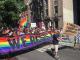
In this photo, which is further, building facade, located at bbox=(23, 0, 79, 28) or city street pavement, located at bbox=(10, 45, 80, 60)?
building facade, located at bbox=(23, 0, 79, 28)

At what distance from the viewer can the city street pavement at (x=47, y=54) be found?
2183 cm

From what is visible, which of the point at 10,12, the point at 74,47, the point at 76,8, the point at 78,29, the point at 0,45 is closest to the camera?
the point at 0,45

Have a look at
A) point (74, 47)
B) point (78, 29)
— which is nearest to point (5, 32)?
point (74, 47)

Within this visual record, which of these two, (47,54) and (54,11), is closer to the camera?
(47,54)

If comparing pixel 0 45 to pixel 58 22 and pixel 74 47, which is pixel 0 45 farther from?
pixel 58 22

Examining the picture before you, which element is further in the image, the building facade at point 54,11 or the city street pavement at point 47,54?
the building facade at point 54,11

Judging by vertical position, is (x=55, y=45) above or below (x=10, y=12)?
below

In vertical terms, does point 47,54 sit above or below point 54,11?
above

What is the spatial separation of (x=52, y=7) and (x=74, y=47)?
85.9 ft

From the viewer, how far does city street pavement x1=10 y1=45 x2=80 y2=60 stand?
2183 centimetres

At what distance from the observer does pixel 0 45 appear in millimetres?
20859

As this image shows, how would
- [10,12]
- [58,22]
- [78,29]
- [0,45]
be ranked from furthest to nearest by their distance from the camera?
1. [58,22]
2. [78,29]
3. [10,12]
4. [0,45]

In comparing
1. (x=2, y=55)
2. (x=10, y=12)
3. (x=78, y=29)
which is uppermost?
(x=10, y=12)

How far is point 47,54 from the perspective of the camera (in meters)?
23.0
